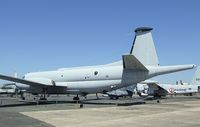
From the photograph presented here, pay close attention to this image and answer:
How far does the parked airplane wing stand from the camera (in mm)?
38925

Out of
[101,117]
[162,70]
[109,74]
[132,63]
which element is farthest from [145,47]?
[101,117]

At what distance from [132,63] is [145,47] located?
425 cm

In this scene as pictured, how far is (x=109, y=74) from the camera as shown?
140ft

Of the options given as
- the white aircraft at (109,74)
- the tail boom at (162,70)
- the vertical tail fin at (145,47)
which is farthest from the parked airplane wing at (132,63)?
the vertical tail fin at (145,47)

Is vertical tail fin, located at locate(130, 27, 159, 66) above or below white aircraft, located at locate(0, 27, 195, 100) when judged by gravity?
above

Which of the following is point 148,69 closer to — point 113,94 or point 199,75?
point 113,94

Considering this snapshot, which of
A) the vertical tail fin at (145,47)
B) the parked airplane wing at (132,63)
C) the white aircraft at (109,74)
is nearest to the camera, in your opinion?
the parked airplane wing at (132,63)

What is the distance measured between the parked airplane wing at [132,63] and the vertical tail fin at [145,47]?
2295 millimetres

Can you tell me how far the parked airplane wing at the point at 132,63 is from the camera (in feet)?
128

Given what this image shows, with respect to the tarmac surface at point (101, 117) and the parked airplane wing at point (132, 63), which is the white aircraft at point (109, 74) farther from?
the tarmac surface at point (101, 117)

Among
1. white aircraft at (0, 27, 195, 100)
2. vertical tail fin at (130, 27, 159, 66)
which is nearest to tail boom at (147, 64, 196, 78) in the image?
white aircraft at (0, 27, 195, 100)

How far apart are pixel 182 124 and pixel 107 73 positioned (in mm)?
24621

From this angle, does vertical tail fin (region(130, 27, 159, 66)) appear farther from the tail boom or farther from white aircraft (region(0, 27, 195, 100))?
the tail boom

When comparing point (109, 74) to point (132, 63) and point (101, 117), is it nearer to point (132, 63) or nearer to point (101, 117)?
point (132, 63)
